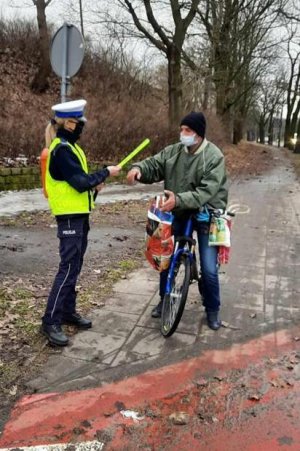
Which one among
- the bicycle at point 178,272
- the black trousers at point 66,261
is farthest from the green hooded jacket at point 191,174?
the black trousers at point 66,261

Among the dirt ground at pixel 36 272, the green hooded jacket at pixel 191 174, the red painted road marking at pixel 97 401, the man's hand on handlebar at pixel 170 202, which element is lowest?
the red painted road marking at pixel 97 401

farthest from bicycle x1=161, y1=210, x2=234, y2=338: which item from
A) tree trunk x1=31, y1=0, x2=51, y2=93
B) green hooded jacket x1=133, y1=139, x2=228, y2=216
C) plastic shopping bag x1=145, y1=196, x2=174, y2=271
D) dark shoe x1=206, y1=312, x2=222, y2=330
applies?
tree trunk x1=31, y1=0, x2=51, y2=93

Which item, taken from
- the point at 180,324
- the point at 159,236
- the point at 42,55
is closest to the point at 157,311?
the point at 180,324

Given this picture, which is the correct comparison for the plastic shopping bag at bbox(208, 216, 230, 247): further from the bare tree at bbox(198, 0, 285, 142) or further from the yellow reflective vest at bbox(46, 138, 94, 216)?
the bare tree at bbox(198, 0, 285, 142)

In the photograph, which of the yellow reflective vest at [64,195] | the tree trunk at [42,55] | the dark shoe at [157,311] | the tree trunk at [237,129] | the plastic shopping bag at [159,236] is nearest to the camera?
the yellow reflective vest at [64,195]

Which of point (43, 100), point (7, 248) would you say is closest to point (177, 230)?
point (7, 248)

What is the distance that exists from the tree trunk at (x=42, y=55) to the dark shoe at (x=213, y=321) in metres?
16.9

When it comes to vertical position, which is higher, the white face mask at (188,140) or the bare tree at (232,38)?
the bare tree at (232,38)

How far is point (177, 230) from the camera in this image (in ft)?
15.6

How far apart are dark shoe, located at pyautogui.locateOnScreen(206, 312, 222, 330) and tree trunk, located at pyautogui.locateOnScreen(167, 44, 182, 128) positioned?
1573 cm

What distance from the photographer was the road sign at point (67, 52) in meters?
7.63

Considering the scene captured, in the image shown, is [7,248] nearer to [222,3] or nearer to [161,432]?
[161,432]

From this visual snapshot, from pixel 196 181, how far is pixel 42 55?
55.7 feet

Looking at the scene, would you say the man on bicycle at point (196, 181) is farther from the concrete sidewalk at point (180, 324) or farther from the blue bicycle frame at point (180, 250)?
the concrete sidewalk at point (180, 324)
